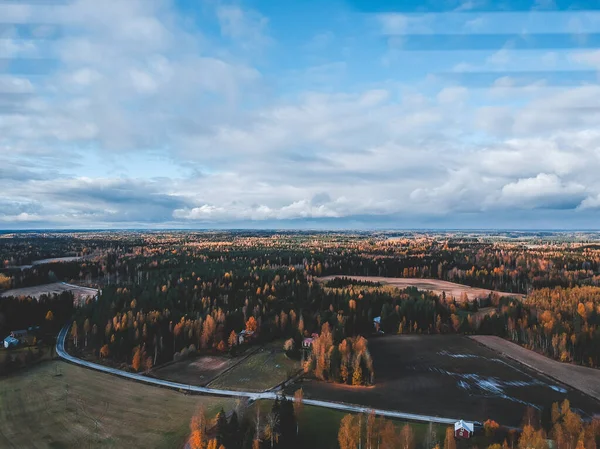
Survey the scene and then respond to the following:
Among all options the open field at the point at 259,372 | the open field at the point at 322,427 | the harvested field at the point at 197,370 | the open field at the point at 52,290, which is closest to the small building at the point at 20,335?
the open field at the point at 52,290

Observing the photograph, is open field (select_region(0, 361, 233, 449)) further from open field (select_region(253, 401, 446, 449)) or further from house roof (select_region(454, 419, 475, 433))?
house roof (select_region(454, 419, 475, 433))

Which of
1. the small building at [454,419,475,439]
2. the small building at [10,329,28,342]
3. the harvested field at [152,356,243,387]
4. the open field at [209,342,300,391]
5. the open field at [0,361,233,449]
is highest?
the small building at [454,419,475,439]

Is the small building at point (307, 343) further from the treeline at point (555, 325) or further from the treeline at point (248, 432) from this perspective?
the treeline at point (555, 325)

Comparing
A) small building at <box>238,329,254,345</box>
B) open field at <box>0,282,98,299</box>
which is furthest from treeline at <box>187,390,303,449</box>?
open field at <box>0,282,98,299</box>

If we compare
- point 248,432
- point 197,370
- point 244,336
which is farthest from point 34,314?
point 248,432

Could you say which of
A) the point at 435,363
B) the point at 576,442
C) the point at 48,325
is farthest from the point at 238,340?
the point at 576,442

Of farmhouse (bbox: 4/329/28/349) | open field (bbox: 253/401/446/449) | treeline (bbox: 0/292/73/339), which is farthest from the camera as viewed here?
treeline (bbox: 0/292/73/339)
